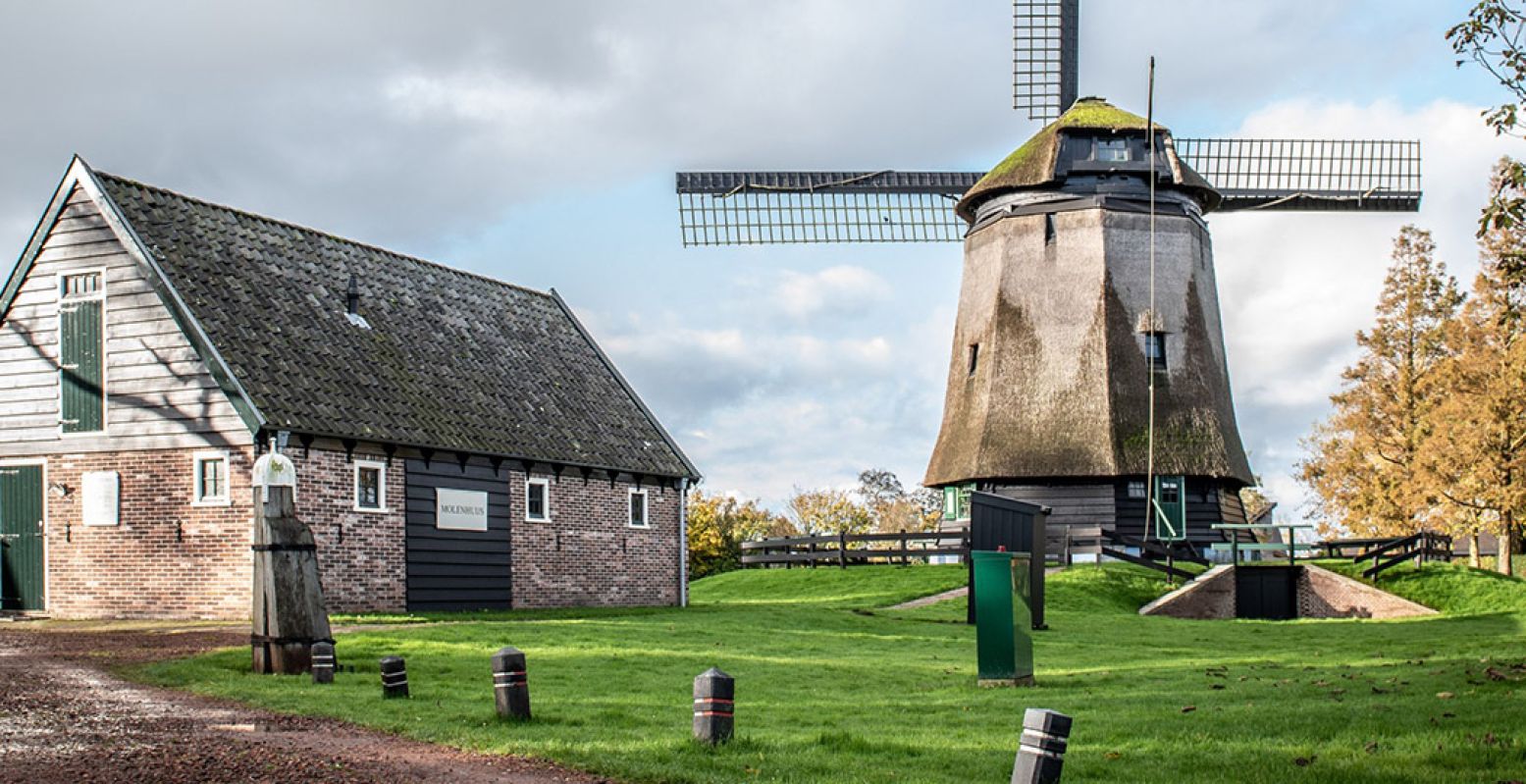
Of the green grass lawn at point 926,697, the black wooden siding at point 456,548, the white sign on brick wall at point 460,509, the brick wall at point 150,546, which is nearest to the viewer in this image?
the green grass lawn at point 926,697

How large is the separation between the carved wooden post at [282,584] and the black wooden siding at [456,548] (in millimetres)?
10007

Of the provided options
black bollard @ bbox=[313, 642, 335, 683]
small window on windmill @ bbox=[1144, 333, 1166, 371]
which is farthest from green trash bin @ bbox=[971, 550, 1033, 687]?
small window on windmill @ bbox=[1144, 333, 1166, 371]

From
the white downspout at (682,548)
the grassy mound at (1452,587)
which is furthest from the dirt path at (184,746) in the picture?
the grassy mound at (1452,587)

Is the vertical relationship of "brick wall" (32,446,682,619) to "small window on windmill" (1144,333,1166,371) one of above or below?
below

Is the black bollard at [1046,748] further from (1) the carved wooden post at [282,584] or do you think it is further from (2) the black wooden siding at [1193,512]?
(2) the black wooden siding at [1193,512]

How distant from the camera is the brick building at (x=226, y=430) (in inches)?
999

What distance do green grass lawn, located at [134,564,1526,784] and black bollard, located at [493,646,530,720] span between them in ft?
0.85

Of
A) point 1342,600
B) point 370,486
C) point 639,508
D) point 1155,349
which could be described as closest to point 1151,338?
point 1155,349

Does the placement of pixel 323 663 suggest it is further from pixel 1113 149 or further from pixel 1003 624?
pixel 1113 149

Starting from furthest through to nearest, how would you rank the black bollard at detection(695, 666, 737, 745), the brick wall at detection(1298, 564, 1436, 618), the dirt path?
1. the brick wall at detection(1298, 564, 1436, 618)
2. the black bollard at detection(695, 666, 737, 745)
3. the dirt path

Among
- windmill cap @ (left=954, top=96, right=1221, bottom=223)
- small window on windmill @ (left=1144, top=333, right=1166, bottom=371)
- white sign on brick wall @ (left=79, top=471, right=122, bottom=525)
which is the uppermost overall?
windmill cap @ (left=954, top=96, right=1221, bottom=223)

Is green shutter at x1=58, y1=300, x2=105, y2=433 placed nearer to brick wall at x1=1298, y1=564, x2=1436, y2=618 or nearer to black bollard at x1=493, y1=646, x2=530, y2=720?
black bollard at x1=493, y1=646, x2=530, y2=720

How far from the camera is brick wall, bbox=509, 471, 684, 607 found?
30.8 metres

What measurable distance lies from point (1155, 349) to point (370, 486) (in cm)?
2329
